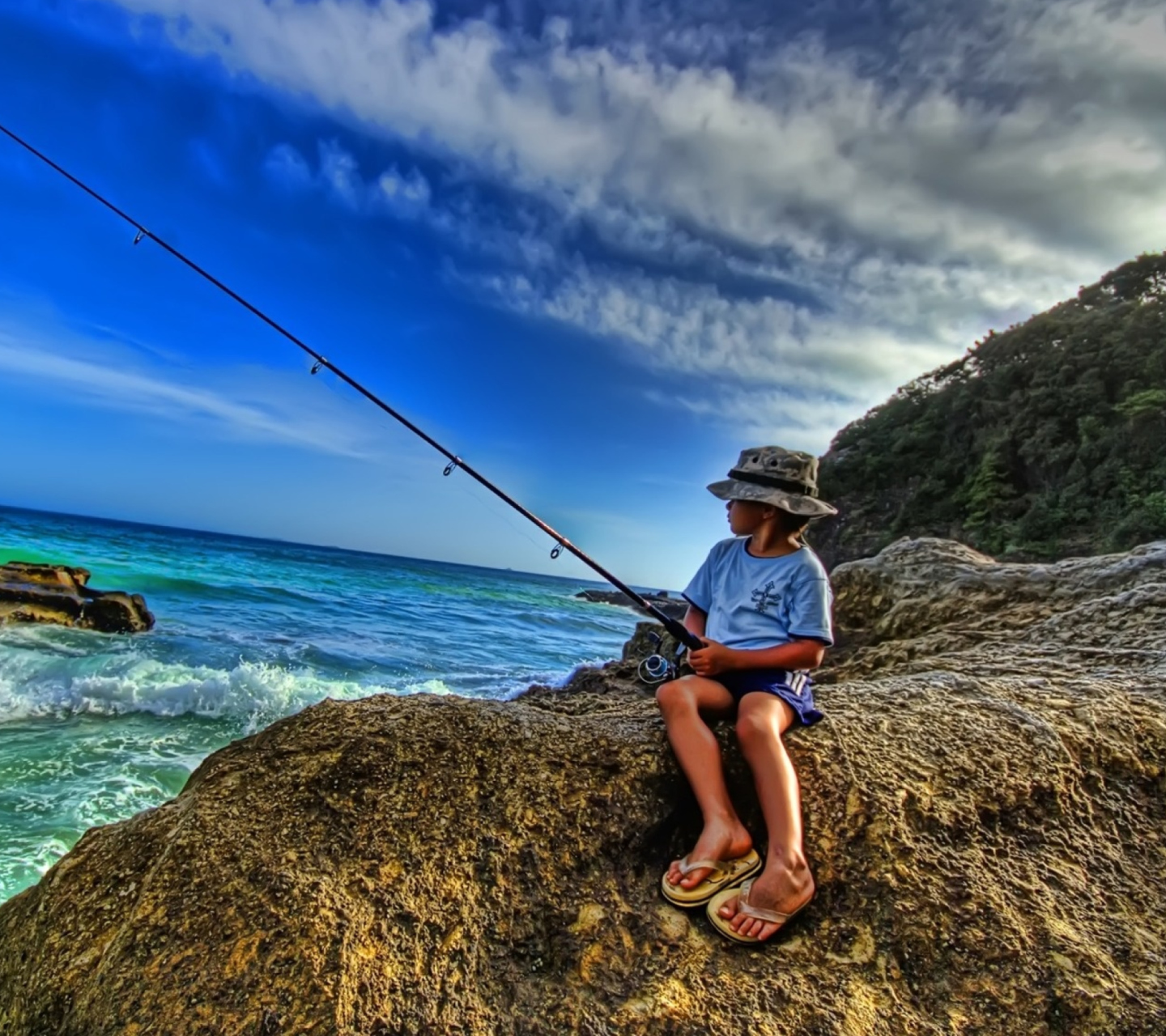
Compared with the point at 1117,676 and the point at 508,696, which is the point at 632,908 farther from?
the point at 508,696

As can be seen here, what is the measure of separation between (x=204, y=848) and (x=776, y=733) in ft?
5.65

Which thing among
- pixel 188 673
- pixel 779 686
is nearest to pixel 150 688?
pixel 188 673

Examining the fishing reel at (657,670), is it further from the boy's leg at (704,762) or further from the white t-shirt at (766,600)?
the boy's leg at (704,762)

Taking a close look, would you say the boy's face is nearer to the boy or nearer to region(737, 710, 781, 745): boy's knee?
the boy

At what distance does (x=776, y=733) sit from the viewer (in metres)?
2.15

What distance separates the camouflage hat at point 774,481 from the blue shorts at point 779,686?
2.06 ft

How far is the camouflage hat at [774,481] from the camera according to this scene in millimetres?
2580

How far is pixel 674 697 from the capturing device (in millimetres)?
2391

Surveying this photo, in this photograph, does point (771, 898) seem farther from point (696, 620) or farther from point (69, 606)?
point (69, 606)

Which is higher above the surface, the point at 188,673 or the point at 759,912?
the point at 759,912

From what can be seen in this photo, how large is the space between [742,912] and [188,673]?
11031 millimetres

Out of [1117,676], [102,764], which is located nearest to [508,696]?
[102,764]

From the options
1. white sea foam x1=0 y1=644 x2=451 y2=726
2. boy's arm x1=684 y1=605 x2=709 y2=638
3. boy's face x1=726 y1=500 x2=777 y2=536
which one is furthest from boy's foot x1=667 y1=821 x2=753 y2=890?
white sea foam x1=0 y1=644 x2=451 y2=726

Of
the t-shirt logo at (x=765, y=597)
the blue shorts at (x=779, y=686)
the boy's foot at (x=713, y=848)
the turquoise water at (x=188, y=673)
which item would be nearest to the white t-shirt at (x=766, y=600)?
the t-shirt logo at (x=765, y=597)
